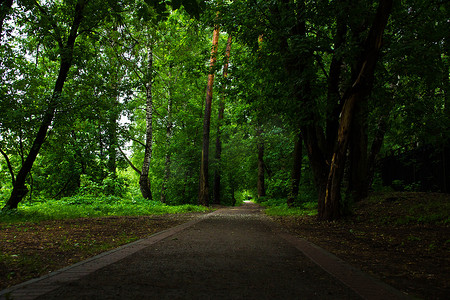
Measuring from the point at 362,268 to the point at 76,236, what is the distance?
5306 millimetres

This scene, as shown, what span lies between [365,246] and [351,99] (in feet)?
14.4

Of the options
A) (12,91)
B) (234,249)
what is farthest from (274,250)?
(12,91)

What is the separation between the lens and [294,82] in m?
8.13

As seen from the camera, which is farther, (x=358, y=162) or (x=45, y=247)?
(x=358, y=162)

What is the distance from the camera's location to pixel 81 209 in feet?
37.3

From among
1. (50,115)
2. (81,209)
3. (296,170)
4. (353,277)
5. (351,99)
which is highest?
(351,99)

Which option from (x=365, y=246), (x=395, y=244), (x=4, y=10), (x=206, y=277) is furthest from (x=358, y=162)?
(x=4, y=10)

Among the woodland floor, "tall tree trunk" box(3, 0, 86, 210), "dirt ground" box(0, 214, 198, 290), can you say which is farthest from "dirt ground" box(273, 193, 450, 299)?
"tall tree trunk" box(3, 0, 86, 210)

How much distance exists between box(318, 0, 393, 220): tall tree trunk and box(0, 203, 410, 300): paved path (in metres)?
4.10

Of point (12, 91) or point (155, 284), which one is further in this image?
point (12, 91)

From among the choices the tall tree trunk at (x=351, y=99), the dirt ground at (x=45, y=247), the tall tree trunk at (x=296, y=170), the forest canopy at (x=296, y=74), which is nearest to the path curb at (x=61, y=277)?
the dirt ground at (x=45, y=247)

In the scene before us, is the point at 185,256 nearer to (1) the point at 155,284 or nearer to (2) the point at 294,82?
(1) the point at 155,284

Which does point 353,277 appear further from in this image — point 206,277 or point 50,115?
point 50,115

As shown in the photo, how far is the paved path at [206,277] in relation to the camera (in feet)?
8.26
